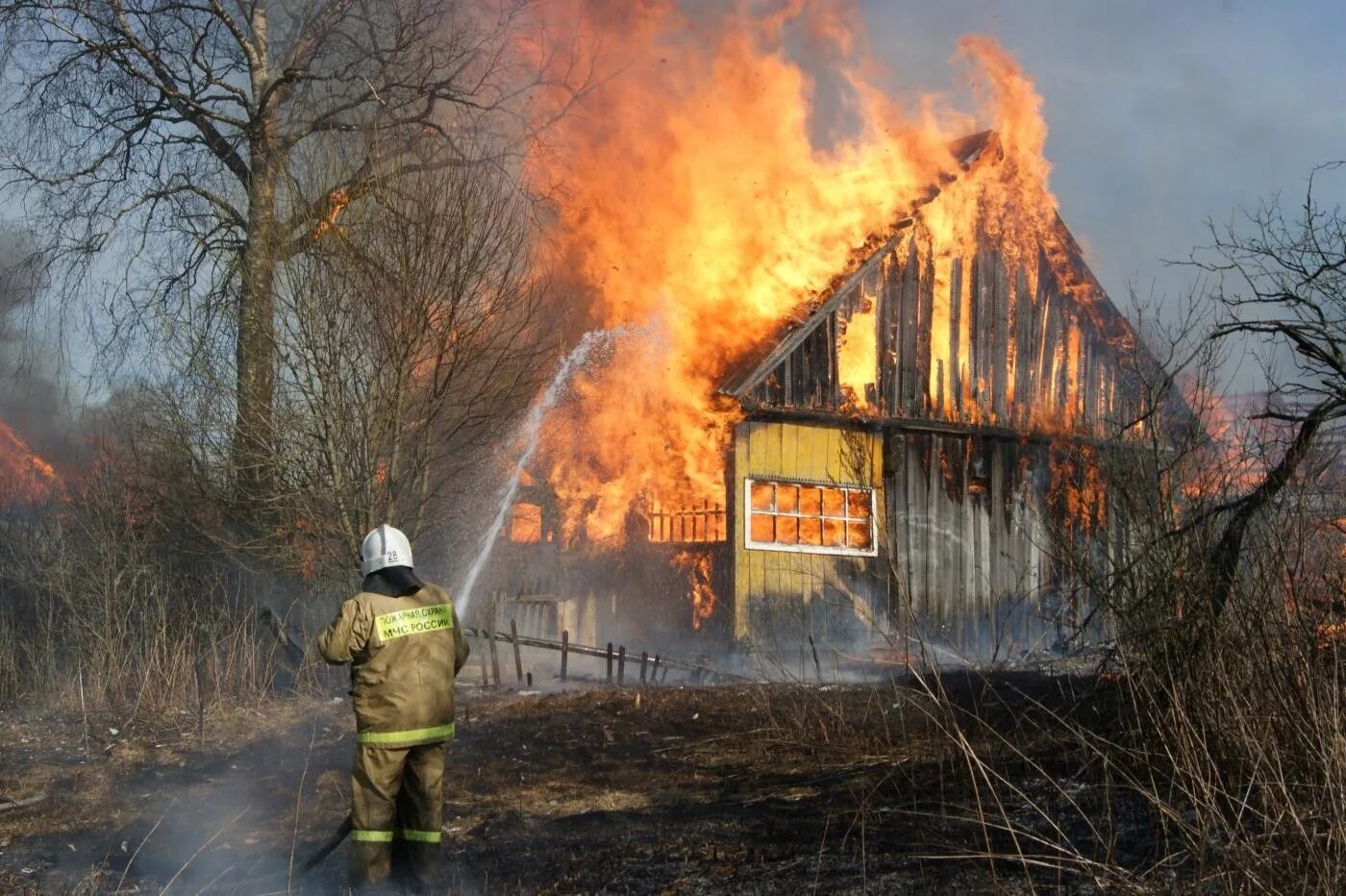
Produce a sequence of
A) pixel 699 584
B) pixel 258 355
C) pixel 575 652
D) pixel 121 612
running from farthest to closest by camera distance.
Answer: pixel 699 584, pixel 121 612, pixel 575 652, pixel 258 355

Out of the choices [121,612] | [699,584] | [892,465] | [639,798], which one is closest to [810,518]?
[892,465]

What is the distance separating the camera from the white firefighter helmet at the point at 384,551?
5.86m

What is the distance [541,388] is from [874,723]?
21.5 feet

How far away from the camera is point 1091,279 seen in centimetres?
1886

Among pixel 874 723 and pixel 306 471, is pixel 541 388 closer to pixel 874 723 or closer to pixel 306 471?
pixel 306 471

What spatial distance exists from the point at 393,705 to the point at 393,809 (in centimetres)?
55

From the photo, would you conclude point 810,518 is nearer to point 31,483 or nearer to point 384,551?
point 384,551

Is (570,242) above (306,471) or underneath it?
above

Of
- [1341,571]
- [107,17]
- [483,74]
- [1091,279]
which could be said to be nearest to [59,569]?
[107,17]

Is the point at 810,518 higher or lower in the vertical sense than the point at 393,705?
→ higher

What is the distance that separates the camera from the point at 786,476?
15.8 metres

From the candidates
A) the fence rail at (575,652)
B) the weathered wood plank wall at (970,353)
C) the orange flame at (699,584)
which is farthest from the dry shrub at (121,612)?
the weathered wood plank wall at (970,353)

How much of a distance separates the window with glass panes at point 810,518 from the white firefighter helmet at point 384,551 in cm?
972

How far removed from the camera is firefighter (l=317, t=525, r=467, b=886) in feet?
18.7
